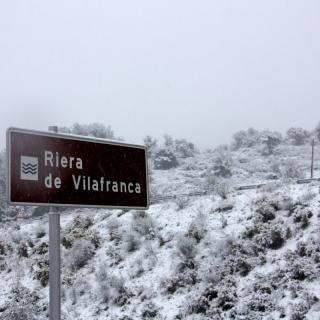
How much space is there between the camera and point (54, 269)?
3.54m

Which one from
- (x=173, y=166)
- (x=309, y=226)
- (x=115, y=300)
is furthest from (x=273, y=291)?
(x=173, y=166)

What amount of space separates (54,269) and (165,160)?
42764mm

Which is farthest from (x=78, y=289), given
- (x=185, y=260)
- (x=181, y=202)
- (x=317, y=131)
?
(x=317, y=131)

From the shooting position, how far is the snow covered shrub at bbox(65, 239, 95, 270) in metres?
21.9

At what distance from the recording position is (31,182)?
11.5 feet

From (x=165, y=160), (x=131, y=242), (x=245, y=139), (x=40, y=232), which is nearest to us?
(x=131, y=242)

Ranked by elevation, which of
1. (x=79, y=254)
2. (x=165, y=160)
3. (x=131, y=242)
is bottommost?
(x=79, y=254)

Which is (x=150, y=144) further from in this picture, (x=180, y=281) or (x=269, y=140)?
(x=180, y=281)

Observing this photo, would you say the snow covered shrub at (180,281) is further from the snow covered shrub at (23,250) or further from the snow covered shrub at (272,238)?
the snow covered shrub at (23,250)

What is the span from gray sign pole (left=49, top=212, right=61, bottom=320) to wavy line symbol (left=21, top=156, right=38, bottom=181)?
288 mm

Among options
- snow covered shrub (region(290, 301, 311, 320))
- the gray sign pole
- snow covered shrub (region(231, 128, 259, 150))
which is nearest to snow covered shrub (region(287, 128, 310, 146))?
snow covered shrub (region(231, 128, 259, 150))

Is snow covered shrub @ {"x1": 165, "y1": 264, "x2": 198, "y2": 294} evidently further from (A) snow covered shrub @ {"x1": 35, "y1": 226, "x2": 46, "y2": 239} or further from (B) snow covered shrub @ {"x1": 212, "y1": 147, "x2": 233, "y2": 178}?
(B) snow covered shrub @ {"x1": 212, "y1": 147, "x2": 233, "y2": 178}

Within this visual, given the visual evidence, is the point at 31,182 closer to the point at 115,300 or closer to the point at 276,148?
the point at 115,300

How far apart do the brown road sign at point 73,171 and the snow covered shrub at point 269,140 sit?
46763mm
